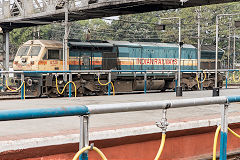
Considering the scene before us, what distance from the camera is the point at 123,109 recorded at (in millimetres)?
3471

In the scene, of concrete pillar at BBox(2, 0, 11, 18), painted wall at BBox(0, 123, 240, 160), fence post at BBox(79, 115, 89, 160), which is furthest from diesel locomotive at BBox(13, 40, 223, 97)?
fence post at BBox(79, 115, 89, 160)

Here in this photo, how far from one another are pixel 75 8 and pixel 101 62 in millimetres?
3668

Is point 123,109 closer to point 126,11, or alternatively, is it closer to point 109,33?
point 126,11

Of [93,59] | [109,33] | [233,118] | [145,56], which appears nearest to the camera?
[233,118]

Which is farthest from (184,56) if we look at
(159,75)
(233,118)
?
(233,118)

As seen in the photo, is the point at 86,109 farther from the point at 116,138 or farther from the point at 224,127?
the point at 116,138

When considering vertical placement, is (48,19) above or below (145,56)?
above

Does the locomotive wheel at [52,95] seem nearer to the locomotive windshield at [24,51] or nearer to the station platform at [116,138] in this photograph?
the locomotive windshield at [24,51]

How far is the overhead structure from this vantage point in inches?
647

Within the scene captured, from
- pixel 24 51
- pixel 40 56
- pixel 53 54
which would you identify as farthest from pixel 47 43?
pixel 24 51

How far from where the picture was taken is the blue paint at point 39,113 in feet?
9.28

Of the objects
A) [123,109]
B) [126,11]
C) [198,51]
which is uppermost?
[126,11]

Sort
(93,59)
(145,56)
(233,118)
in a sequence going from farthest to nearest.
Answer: (145,56) → (93,59) → (233,118)

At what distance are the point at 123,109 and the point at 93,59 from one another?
59.7ft
